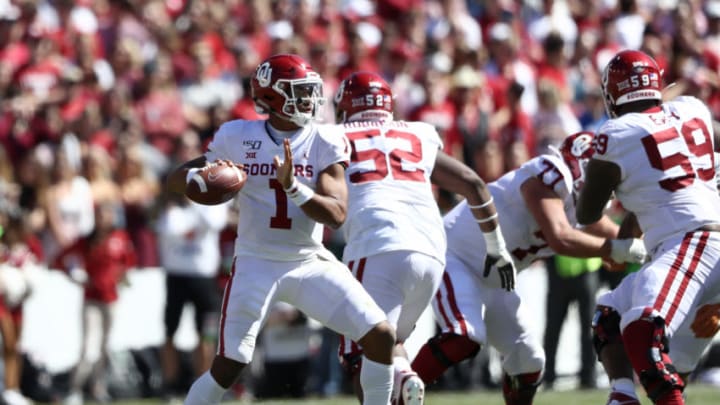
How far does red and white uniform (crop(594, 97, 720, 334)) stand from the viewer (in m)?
6.67

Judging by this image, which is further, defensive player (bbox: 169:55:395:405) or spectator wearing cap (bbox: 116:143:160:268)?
spectator wearing cap (bbox: 116:143:160:268)

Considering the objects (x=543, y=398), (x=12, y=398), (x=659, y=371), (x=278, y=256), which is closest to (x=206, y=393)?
(x=278, y=256)

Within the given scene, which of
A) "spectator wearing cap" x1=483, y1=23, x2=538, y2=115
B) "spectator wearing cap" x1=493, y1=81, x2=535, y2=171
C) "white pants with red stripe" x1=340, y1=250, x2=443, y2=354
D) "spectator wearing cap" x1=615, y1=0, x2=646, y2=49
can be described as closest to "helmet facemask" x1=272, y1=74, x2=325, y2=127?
"white pants with red stripe" x1=340, y1=250, x2=443, y2=354

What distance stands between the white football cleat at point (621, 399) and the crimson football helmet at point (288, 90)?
1.89 meters

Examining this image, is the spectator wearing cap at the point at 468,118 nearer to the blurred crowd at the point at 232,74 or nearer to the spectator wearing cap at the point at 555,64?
the blurred crowd at the point at 232,74

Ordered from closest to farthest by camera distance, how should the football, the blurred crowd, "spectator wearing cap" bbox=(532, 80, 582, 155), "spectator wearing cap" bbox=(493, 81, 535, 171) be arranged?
the football < the blurred crowd < "spectator wearing cap" bbox=(532, 80, 582, 155) < "spectator wearing cap" bbox=(493, 81, 535, 171)

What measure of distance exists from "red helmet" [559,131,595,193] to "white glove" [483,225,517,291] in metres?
0.49

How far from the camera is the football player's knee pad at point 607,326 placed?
23.0 ft

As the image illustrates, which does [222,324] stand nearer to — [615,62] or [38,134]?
[615,62]

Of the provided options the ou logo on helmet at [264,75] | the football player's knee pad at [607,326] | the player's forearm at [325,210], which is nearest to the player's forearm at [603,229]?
the football player's knee pad at [607,326]

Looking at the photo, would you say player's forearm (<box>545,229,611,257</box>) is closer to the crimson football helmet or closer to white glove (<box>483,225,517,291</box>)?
white glove (<box>483,225,517,291</box>)

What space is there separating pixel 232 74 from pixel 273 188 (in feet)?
21.9

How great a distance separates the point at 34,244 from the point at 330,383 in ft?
8.12

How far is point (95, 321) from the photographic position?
37.1 ft
